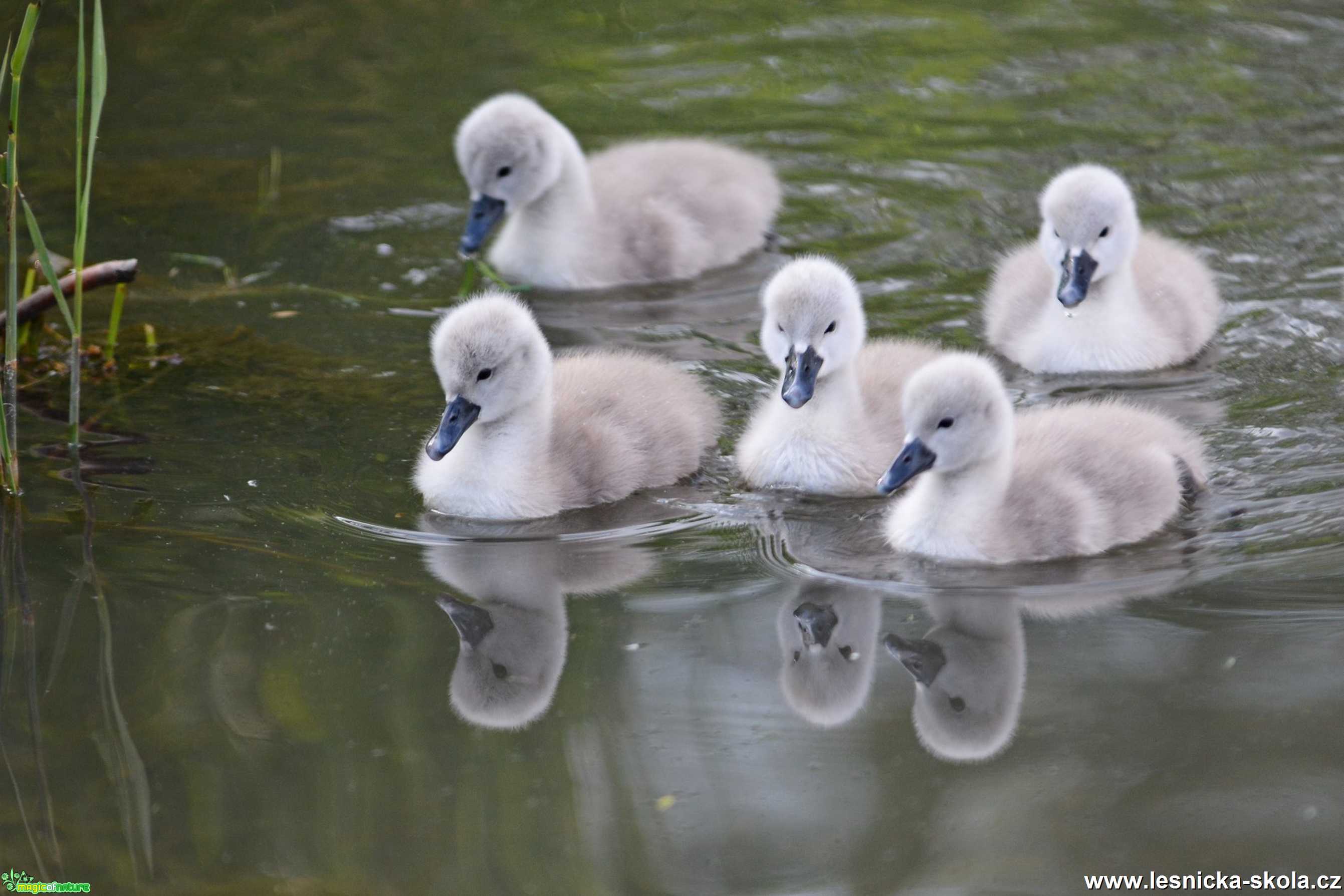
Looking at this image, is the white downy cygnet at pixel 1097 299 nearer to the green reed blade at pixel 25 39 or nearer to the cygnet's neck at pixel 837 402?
the cygnet's neck at pixel 837 402

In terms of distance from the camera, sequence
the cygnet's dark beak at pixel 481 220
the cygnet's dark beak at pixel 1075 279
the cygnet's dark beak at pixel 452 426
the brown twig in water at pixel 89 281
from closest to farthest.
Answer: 1. the cygnet's dark beak at pixel 452 426
2. the brown twig in water at pixel 89 281
3. the cygnet's dark beak at pixel 1075 279
4. the cygnet's dark beak at pixel 481 220

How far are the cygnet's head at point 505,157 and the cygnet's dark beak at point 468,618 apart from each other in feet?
8.67

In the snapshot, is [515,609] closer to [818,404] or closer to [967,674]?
[967,674]

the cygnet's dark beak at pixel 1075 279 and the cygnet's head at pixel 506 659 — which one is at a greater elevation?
the cygnet's dark beak at pixel 1075 279

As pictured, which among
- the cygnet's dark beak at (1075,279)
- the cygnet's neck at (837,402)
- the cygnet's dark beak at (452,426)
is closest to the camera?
the cygnet's dark beak at (452,426)

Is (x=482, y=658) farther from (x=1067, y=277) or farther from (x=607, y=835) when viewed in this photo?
(x=1067, y=277)

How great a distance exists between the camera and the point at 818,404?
4871mm

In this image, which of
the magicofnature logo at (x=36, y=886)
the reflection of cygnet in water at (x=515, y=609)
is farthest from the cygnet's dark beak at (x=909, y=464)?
the magicofnature logo at (x=36, y=886)

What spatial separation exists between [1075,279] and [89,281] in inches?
119

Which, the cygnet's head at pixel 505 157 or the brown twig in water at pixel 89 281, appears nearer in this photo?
the brown twig in water at pixel 89 281

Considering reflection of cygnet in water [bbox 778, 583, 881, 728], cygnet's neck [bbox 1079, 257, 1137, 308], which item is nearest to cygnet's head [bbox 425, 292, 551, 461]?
reflection of cygnet in water [bbox 778, 583, 881, 728]

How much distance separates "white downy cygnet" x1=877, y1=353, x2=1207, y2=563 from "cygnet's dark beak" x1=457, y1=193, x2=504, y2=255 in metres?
2.54

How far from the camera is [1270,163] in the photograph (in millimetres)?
7148

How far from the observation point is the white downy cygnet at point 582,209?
6.58 meters
